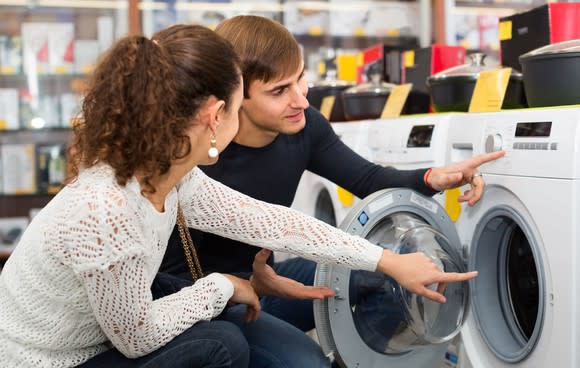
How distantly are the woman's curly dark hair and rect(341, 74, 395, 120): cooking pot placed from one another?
1437 millimetres

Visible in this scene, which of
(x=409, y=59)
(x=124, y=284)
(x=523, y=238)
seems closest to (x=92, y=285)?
(x=124, y=284)

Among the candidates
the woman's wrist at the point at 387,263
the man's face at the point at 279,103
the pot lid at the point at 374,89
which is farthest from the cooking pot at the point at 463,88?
the woman's wrist at the point at 387,263

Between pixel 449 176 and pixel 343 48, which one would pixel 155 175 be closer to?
pixel 449 176

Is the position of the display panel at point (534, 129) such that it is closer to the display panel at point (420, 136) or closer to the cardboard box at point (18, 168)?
the display panel at point (420, 136)

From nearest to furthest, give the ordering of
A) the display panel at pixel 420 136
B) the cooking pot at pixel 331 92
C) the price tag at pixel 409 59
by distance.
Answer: the display panel at pixel 420 136
the price tag at pixel 409 59
the cooking pot at pixel 331 92

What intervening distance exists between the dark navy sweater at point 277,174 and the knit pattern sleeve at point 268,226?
169 millimetres

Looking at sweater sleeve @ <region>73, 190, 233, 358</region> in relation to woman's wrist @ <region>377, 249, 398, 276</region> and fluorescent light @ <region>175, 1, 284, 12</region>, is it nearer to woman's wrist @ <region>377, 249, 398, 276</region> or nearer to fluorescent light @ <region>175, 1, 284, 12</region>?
woman's wrist @ <region>377, 249, 398, 276</region>

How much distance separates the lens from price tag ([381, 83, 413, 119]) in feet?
7.13

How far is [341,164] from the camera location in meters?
1.60

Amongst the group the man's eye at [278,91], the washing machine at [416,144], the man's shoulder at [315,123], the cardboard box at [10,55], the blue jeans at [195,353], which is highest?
the cardboard box at [10,55]

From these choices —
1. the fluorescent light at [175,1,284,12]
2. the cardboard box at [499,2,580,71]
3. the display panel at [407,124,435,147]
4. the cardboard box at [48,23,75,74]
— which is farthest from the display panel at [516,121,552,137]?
the cardboard box at [48,23,75,74]

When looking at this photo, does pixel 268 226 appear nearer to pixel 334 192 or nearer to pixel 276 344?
pixel 276 344

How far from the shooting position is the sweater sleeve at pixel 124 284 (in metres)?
0.96

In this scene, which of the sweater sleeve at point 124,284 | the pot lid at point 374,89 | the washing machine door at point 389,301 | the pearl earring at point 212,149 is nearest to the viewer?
the sweater sleeve at point 124,284
